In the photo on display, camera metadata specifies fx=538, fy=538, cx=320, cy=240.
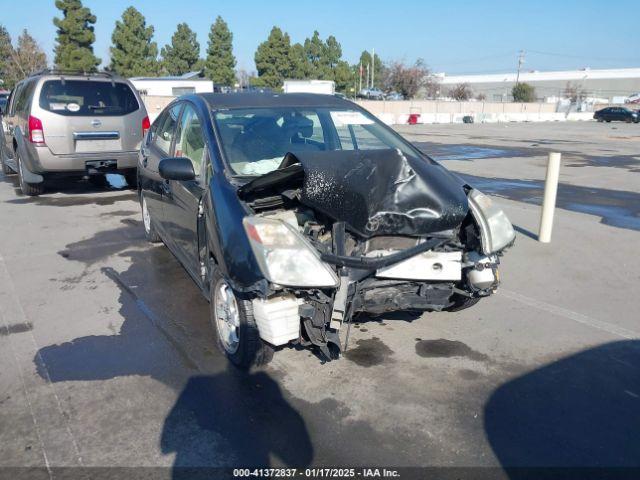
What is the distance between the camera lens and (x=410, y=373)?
12.0ft

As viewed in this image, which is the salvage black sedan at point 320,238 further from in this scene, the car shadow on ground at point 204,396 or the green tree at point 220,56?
the green tree at point 220,56

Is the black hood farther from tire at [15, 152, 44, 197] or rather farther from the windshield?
tire at [15, 152, 44, 197]

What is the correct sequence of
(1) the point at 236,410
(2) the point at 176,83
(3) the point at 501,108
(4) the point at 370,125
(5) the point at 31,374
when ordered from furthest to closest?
(3) the point at 501,108 → (2) the point at 176,83 → (4) the point at 370,125 → (5) the point at 31,374 → (1) the point at 236,410

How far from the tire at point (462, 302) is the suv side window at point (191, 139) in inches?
87.2

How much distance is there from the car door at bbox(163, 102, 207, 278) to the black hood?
89 cm

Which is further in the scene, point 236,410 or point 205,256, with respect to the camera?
point 205,256

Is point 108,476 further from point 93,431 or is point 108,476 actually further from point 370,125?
point 370,125

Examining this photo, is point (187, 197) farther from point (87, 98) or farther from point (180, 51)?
point (180, 51)

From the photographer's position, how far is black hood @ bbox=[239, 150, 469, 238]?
3215mm

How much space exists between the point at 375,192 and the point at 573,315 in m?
2.47

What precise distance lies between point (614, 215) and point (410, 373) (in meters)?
6.30

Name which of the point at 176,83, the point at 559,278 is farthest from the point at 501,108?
the point at 559,278

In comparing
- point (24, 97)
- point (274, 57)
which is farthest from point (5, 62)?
point (24, 97)

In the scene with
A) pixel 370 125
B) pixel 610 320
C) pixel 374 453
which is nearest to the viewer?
pixel 374 453
